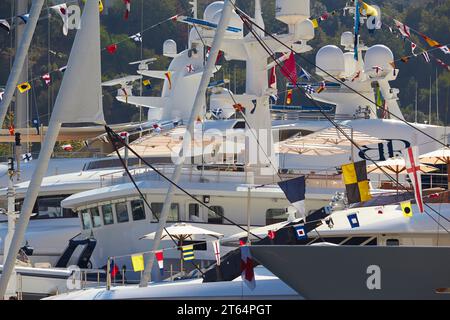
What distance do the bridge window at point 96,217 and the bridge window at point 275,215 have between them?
4.16 meters

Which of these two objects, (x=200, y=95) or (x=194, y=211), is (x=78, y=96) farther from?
(x=194, y=211)

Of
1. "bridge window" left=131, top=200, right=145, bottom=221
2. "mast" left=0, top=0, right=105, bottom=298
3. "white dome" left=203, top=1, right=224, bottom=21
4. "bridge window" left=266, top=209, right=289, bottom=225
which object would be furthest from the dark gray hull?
"white dome" left=203, top=1, right=224, bottom=21

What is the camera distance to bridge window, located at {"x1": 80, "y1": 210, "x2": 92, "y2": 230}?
116 feet

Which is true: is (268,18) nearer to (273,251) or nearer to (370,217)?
(370,217)

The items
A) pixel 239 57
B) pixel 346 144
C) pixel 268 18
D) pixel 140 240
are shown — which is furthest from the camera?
pixel 268 18

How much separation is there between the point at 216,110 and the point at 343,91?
426cm

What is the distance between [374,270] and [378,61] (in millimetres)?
29924

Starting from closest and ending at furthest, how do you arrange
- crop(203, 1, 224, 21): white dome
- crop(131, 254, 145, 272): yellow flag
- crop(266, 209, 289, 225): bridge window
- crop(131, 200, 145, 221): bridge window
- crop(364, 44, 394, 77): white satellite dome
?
crop(131, 254, 145, 272): yellow flag, crop(266, 209, 289, 225): bridge window, crop(131, 200, 145, 221): bridge window, crop(203, 1, 224, 21): white dome, crop(364, 44, 394, 77): white satellite dome

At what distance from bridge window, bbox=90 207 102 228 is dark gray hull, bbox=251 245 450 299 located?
17328 millimetres

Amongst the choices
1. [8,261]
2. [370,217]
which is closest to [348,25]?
[370,217]

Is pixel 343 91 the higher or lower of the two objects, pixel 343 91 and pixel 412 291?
the higher

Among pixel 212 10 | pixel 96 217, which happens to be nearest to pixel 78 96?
pixel 96 217

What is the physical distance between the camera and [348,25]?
280 ft

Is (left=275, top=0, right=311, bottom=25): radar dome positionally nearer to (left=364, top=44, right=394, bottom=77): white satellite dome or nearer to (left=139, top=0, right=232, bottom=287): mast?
(left=139, top=0, right=232, bottom=287): mast
